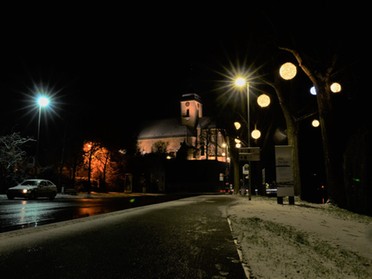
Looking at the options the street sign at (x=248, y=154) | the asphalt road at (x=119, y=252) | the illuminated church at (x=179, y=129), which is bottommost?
the asphalt road at (x=119, y=252)

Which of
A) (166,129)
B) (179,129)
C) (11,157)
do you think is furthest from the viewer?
(166,129)

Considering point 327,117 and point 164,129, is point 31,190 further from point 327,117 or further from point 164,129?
point 164,129

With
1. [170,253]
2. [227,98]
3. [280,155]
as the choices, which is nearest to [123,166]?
[227,98]

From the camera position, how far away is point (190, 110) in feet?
357

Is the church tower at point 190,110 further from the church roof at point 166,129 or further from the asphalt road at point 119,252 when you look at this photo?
the asphalt road at point 119,252

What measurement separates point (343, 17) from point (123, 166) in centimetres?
4237

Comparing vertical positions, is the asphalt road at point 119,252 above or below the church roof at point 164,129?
below

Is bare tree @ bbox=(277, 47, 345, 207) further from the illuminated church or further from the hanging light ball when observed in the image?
the illuminated church

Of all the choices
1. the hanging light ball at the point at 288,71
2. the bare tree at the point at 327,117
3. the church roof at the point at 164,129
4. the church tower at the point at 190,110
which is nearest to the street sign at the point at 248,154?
the bare tree at the point at 327,117

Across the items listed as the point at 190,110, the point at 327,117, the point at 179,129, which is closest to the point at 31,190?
the point at 327,117

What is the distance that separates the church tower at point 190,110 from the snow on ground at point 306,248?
3830 inches

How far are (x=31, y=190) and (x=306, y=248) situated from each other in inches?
892

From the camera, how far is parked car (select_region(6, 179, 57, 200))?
2430 cm

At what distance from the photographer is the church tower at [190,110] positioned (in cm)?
10731
